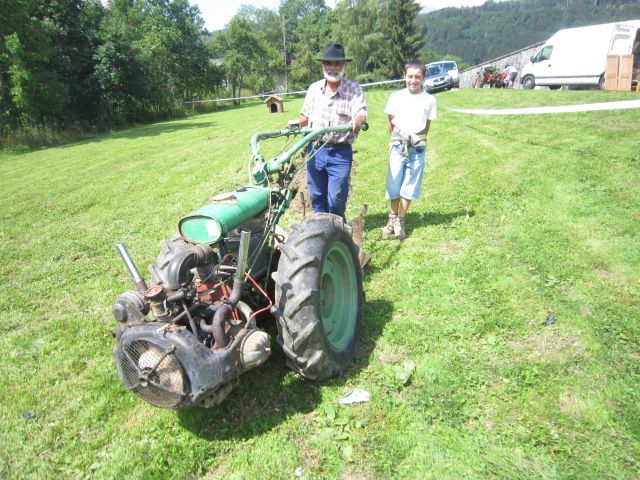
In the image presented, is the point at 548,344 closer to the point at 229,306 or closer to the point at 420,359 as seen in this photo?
the point at 420,359

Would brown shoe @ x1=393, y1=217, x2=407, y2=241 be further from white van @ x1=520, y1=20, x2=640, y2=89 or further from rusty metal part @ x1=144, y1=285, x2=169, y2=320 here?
white van @ x1=520, y1=20, x2=640, y2=89

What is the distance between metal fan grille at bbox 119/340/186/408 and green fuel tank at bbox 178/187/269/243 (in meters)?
0.76

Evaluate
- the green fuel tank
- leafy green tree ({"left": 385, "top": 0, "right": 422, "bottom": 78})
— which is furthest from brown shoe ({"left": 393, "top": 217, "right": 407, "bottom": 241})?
leafy green tree ({"left": 385, "top": 0, "right": 422, "bottom": 78})

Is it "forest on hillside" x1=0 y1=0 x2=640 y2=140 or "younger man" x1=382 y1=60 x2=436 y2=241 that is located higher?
"forest on hillside" x1=0 y1=0 x2=640 y2=140

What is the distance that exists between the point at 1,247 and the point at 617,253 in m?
8.27

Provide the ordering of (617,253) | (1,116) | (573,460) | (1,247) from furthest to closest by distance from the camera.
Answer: (1,116), (1,247), (617,253), (573,460)

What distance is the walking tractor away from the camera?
2191 millimetres

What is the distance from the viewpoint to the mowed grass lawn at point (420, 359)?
7.89 feet

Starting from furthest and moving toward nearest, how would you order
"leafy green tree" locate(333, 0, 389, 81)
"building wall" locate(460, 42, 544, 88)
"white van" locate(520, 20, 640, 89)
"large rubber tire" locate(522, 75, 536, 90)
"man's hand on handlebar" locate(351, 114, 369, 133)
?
"leafy green tree" locate(333, 0, 389, 81) → "building wall" locate(460, 42, 544, 88) → "large rubber tire" locate(522, 75, 536, 90) → "white van" locate(520, 20, 640, 89) → "man's hand on handlebar" locate(351, 114, 369, 133)

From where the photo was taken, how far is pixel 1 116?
17938 mm

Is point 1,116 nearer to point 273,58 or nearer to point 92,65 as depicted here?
point 92,65

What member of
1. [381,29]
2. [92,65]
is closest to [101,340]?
[92,65]

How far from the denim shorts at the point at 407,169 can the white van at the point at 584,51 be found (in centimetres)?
1767

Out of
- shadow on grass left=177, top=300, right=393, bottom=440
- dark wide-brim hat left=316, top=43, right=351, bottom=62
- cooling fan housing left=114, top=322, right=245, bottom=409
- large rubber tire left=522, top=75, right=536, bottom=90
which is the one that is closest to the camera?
cooling fan housing left=114, top=322, right=245, bottom=409
